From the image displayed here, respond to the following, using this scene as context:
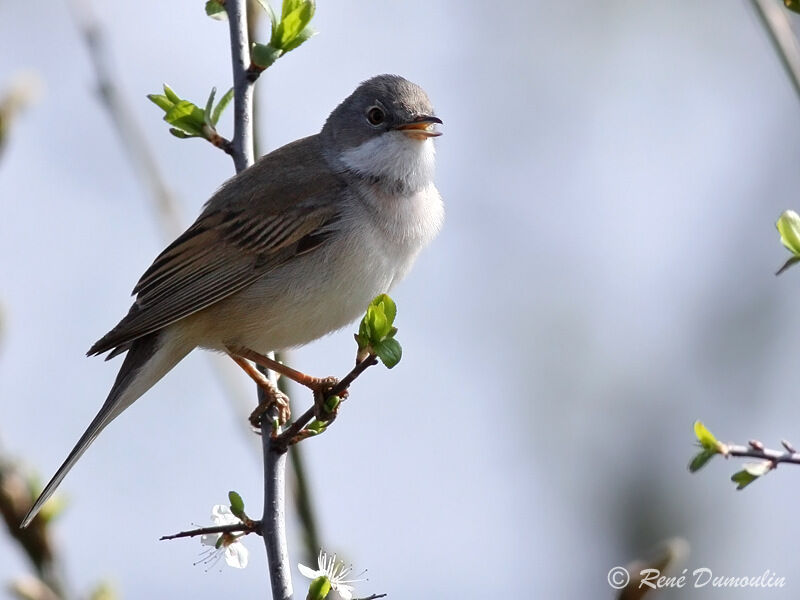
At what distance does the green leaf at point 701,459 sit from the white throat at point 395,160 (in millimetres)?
2904

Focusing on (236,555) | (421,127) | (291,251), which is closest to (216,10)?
(291,251)

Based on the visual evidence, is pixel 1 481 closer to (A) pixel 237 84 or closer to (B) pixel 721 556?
(A) pixel 237 84

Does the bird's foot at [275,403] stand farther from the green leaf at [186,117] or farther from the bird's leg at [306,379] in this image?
the green leaf at [186,117]

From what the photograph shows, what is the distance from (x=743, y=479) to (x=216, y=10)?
2871mm

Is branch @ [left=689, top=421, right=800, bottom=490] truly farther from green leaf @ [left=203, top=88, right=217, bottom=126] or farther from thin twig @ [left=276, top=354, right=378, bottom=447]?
green leaf @ [left=203, top=88, right=217, bottom=126]

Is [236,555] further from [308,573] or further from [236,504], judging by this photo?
[308,573]

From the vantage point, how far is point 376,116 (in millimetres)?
6160

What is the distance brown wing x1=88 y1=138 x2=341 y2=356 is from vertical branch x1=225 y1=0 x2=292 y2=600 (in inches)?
23.7

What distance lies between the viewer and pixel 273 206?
5.71 metres

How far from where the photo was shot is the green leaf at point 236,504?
3.74 m

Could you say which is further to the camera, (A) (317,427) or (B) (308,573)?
(A) (317,427)

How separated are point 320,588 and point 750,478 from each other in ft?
4.40

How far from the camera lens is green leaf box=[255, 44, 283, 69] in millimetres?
4441

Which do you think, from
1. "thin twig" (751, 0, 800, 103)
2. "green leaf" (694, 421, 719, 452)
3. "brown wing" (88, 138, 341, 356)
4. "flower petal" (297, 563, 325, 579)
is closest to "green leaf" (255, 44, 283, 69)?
"brown wing" (88, 138, 341, 356)
